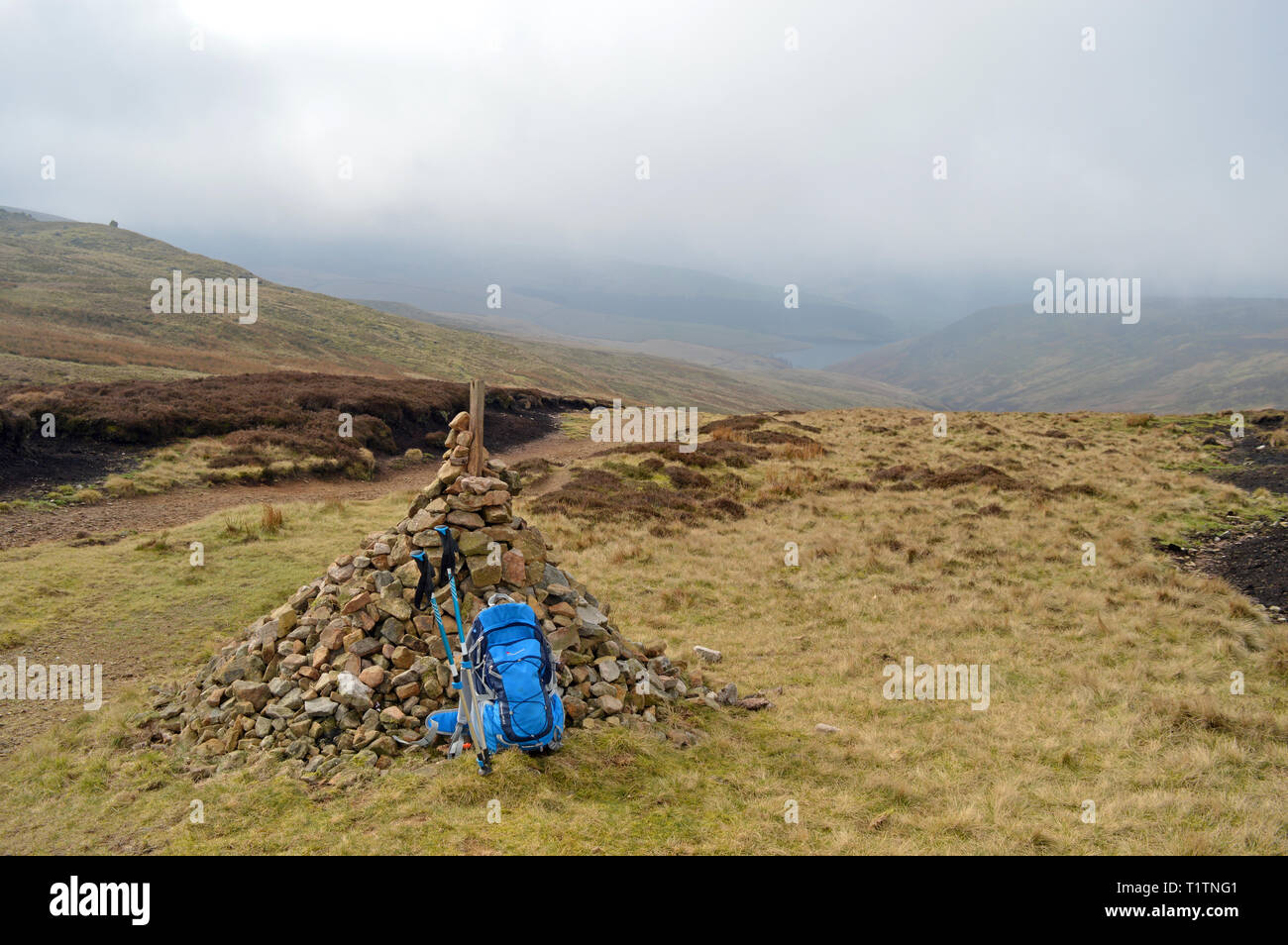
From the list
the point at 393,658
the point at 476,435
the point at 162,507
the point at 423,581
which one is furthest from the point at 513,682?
the point at 162,507

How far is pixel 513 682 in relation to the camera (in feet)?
22.8

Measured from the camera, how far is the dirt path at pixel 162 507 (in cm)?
1695

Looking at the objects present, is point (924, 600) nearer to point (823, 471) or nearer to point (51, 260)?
point (823, 471)

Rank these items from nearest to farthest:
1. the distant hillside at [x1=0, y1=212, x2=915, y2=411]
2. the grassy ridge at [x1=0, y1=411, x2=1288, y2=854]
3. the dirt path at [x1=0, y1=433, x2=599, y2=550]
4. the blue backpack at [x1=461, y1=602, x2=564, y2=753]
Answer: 1. the grassy ridge at [x1=0, y1=411, x2=1288, y2=854]
2. the blue backpack at [x1=461, y1=602, x2=564, y2=753]
3. the dirt path at [x1=0, y1=433, x2=599, y2=550]
4. the distant hillside at [x1=0, y1=212, x2=915, y2=411]

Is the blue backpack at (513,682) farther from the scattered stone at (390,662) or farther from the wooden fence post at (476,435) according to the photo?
the wooden fence post at (476,435)

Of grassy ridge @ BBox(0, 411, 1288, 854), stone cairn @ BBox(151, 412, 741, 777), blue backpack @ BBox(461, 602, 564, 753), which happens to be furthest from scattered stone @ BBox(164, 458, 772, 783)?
blue backpack @ BBox(461, 602, 564, 753)

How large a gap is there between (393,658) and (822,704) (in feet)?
20.8

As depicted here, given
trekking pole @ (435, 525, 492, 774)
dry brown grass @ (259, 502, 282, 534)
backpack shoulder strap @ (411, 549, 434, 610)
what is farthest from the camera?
dry brown grass @ (259, 502, 282, 534)

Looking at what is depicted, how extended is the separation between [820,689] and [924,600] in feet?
17.9

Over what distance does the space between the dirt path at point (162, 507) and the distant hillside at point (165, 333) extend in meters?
25.3

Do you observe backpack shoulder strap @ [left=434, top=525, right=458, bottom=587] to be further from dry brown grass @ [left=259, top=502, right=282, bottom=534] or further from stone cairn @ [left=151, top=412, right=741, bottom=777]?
dry brown grass @ [left=259, top=502, right=282, bottom=534]

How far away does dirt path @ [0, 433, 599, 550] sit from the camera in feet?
55.6

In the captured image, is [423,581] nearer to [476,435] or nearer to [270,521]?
[476,435]

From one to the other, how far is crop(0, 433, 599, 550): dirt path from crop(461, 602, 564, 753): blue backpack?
15.6 metres
